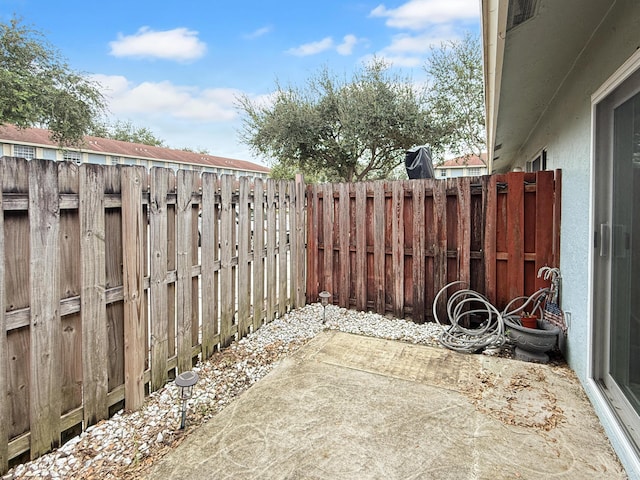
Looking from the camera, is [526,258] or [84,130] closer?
[526,258]

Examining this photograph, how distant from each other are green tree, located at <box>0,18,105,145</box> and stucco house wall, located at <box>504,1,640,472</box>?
48.2 ft

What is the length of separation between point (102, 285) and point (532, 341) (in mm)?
3382

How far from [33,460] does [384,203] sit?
3905 mm

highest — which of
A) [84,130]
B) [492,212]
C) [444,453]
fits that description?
[84,130]

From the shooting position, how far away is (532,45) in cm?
252

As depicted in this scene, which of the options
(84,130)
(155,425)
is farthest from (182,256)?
(84,130)

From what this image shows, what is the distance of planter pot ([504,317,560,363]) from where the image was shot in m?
3.14

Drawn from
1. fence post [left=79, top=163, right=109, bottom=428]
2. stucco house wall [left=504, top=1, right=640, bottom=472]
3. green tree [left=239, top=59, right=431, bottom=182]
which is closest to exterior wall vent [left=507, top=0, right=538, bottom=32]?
stucco house wall [left=504, top=1, right=640, bottom=472]

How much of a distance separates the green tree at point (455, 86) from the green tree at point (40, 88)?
520 inches

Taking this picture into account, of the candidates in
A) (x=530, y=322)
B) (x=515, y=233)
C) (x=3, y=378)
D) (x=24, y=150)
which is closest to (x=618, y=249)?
(x=530, y=322)

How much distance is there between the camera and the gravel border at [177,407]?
1.94 metres

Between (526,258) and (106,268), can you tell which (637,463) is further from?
(106,268)

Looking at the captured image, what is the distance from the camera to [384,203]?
4.61 m

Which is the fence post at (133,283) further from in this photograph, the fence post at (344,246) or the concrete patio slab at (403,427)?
the fence post at (344,246)
